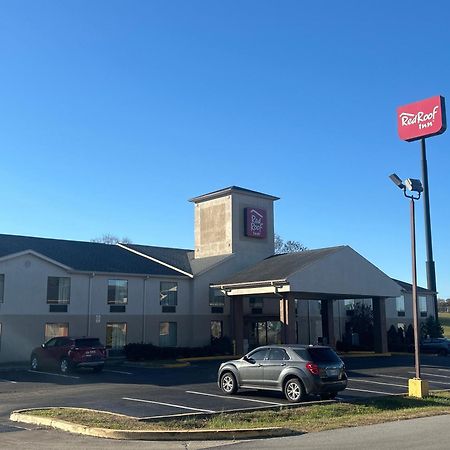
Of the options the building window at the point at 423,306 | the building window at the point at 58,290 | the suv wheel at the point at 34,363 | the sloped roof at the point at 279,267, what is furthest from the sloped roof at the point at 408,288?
the suv wheel at the point at 34,363

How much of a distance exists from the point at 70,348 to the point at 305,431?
16642mm

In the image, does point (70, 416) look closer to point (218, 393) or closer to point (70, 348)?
point (218, 393)

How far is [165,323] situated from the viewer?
38.5 meters

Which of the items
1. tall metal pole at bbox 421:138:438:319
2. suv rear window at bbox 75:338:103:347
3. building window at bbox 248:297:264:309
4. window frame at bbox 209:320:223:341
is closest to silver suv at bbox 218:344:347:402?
suv rear window at bbox 75:338:103:347

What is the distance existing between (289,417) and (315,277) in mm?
22396

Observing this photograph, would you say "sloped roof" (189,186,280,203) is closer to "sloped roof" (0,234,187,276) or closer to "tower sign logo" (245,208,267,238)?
"tower sign logo" (245,208,267,238)

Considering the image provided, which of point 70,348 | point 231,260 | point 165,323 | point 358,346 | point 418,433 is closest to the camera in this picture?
point 418,433

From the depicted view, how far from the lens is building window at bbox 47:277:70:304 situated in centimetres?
3347

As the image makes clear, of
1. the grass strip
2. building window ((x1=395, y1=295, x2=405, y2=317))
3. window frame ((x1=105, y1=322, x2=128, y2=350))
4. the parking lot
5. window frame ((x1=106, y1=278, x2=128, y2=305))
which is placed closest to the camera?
the grass strip

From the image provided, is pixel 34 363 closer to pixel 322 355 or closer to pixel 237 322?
pixel 237 322

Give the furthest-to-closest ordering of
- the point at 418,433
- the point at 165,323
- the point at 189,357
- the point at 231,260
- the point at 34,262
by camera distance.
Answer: the point at 231,260 → the point at 165,323 → the point at 189,357 → the point at 34,262 → the point at 418,433

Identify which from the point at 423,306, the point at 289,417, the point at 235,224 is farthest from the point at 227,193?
the point at 289,417

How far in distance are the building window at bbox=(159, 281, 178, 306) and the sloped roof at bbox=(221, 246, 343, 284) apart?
3.19 m

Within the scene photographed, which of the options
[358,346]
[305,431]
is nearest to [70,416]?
[305,431]
